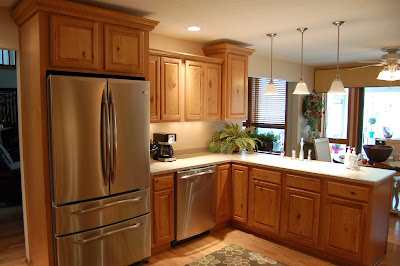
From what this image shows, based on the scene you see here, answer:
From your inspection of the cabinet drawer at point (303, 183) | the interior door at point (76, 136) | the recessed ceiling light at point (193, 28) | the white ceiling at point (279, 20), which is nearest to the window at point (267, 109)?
the white ceiling at point (279, 20)

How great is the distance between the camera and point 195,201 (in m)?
3.48

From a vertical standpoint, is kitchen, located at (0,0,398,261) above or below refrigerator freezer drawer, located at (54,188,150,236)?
above

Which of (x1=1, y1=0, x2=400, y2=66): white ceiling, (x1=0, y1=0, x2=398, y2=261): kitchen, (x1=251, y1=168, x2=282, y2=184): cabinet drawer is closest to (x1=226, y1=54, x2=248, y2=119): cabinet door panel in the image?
(x1=1, y1=0, x2=400, y2=66): white ceiling

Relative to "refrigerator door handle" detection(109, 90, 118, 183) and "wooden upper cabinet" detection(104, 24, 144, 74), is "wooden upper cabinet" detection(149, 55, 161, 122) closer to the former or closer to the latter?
"wooden upper cabinet" detection(104, 24, 144, 74)

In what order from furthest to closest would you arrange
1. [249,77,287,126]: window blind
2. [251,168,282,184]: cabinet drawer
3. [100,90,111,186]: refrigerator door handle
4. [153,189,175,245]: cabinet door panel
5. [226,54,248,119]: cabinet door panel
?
[249,77,287,126]: window blind, [226,54,248,119]: cabinet door panel, [251,168,282,184]: cabinet drawer, [153,189,175,245]: cabinet door panel, [100,90,111,186]: refrigerator door handle

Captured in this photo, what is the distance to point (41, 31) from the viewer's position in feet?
7.63

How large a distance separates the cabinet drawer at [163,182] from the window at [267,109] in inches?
146

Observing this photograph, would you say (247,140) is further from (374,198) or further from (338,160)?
(374,198)

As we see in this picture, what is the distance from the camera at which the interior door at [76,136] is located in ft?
7.78

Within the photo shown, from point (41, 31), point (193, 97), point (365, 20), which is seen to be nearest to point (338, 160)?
point (365, 20)

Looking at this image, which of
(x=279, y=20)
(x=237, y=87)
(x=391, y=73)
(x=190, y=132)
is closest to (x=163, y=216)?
(x=190, y=132)

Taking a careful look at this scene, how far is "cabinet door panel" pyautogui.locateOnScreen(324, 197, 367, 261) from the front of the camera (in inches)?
113

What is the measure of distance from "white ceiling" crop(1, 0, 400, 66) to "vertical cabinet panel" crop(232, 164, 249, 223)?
5.62ft

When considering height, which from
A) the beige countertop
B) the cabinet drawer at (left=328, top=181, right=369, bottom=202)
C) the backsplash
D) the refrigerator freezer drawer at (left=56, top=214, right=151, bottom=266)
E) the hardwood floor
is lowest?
the hardwood floor
